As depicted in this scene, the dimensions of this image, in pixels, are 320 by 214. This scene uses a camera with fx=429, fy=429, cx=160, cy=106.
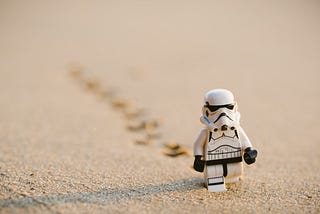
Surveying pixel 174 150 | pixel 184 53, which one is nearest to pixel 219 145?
pixel 174 150

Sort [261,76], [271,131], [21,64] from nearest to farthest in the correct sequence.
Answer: [271,131], [261,76], [21,64]

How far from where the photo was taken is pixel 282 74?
194 inches

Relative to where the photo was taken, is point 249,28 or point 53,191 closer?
point 53,191

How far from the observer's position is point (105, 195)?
210 cm

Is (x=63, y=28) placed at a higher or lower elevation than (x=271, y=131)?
higher

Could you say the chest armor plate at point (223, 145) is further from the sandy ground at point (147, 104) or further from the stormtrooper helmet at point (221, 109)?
the sandy ground at point (147, 104)

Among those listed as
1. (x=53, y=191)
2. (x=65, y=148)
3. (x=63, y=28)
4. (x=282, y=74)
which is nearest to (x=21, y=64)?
(x=63, y=28)

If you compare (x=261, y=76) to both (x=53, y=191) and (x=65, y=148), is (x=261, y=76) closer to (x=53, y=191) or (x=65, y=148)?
(x=65, y=148)

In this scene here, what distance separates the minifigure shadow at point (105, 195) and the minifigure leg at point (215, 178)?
9 centimetres

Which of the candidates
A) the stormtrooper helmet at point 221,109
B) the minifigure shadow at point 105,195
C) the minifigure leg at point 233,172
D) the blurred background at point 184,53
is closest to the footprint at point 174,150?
the blurred background at point 184,53

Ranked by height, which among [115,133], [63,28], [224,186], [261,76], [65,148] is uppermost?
[63,28]

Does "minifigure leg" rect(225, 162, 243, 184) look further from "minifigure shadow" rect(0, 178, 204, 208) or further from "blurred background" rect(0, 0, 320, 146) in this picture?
"blurred background" rect(0, 0, 320, 146)

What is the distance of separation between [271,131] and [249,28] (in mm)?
4076

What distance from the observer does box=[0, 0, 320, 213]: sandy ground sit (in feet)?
7.07
